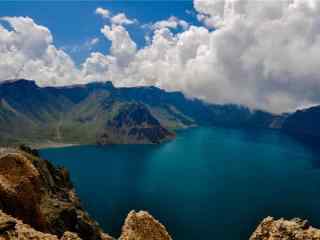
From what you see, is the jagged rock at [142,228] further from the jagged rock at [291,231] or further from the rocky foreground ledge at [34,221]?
the jagged rock at [291,231]

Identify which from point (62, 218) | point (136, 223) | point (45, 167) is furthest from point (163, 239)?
point (45, 167)

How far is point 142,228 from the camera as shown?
91.7 feet

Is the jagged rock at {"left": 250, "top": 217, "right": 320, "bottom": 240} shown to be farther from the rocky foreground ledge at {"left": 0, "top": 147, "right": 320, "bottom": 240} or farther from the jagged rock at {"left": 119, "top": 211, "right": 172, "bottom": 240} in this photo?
the jagged rock at {"left": 119, "top": 211, "right": 172, "bottom": 240}

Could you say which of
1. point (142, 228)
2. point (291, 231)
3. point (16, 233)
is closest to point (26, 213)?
point (142, 228)

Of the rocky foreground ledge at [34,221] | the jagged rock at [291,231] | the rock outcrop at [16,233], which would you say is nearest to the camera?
the jagged rock at [291,231]

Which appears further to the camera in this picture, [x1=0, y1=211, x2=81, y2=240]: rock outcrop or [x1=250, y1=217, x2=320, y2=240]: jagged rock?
[x1=0, y1=211, x2=81, y2=240]: rock outcrop

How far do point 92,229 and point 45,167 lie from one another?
102ft

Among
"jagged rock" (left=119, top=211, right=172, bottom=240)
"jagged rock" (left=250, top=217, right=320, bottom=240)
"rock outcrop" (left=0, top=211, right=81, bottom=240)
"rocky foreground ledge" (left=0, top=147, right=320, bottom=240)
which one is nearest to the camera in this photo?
"jagged rock" (left=250, top=217, right=320, bottom=240)

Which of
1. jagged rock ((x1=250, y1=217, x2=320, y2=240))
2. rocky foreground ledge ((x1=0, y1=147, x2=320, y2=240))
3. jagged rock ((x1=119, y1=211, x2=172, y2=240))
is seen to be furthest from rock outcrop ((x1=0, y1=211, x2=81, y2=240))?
jagged rock ((x1=250, y1=217, x2=320, y2=240))

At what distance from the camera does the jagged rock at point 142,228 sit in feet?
Answer: 89.1

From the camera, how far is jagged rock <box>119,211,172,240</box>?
27.2 metres

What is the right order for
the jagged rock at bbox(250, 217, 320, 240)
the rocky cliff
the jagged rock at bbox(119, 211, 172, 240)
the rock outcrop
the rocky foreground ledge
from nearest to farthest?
the jagged rock at bbox(250, 217, 320, 240) → the rocky foreground ledge → the rock outcrop → the rocky cliff → the jagged rock at bbox(119, 211, 172, 240)

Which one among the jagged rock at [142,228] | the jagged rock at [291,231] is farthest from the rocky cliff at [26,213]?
the jagged rock at [291,231]

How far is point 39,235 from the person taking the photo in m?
24.2
